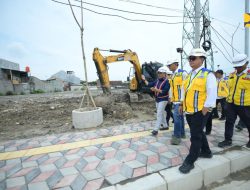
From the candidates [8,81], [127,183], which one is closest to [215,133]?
[127,183]

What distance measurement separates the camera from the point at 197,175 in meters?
2.74

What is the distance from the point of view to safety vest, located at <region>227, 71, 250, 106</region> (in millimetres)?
3654

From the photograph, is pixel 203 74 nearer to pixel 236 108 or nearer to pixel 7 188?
pixel 236 108

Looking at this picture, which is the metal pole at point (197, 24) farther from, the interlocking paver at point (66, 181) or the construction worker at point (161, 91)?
the interlocking paver at point (66, 181)

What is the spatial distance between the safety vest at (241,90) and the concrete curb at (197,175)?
1.03 metres

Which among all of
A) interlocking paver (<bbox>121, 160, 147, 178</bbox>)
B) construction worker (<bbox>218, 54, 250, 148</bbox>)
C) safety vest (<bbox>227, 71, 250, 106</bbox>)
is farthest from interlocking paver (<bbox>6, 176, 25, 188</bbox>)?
safety vest (<bbox>227, 71, 250, 106</bbox>)

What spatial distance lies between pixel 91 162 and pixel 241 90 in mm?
3322

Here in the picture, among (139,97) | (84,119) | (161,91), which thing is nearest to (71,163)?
(84,119)

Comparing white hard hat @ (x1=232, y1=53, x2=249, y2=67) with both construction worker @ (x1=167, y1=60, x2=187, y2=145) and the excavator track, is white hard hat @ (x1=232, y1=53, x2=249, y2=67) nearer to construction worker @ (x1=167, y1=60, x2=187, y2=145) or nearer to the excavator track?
construction worker @ (x1=167, y1=60, x2=187, y2=145)

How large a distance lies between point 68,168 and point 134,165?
112 cm

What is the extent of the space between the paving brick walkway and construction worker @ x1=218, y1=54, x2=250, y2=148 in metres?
0.52

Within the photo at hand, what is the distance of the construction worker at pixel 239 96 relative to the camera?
3.64m

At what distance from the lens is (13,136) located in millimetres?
5191

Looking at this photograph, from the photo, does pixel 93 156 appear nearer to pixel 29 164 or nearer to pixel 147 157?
pixel 147 157
